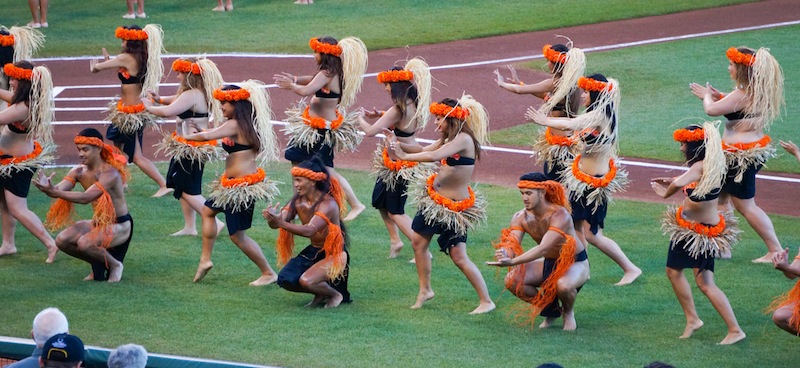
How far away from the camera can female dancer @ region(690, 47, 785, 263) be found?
986 cm

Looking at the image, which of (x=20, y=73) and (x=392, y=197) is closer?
(x=20, y=73)

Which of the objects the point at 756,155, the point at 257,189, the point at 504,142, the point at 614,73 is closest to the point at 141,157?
the point at 257,189

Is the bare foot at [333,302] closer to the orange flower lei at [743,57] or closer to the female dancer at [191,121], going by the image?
the female dancer at [191,121]

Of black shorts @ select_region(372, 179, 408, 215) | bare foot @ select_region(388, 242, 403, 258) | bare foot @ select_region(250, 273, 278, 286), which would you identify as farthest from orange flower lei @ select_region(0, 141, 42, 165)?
bare foot @ select_region(388, 242, 403, 258)

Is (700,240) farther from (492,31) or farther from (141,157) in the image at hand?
(492,31)

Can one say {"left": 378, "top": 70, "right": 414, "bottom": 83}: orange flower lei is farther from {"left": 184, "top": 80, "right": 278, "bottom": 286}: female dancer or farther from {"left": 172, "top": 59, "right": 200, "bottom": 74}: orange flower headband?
{"left": 172, "top": 59, "right": 200, "bottom": 74}: orange flower headband

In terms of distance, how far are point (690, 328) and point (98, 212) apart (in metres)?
4.79

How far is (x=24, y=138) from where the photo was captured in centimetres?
1054

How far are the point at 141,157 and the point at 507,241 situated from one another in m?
4.92

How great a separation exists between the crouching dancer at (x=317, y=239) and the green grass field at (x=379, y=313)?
0.68ft

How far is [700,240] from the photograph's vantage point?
863 cm

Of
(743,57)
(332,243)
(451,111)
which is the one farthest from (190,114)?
(743,57)

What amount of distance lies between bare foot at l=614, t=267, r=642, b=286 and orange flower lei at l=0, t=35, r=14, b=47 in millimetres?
6424

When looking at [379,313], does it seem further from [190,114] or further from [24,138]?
[24,138]
